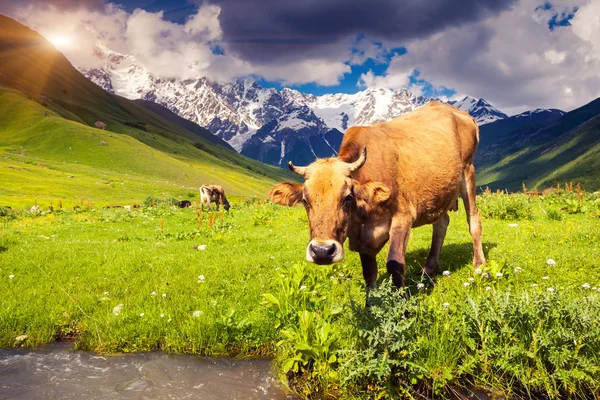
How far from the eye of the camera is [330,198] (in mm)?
5750

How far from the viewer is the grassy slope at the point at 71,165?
6200 cm

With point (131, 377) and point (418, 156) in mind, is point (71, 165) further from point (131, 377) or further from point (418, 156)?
point (418, 156)

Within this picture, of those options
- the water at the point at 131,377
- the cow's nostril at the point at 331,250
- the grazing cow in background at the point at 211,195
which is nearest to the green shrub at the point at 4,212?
the grazing cow in background at the point at 211,195

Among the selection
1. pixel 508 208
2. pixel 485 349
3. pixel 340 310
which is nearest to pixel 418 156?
pixel 340 310

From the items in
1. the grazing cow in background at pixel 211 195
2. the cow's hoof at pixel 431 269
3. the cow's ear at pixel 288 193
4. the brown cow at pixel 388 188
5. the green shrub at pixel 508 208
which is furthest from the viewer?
the grazing cow in background at pixel 211 195

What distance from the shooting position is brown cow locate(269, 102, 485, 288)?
5789mm

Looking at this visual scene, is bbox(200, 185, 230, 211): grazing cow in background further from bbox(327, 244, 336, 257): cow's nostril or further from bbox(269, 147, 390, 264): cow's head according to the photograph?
bbox(327, 244, 336, 257): cow's nostril

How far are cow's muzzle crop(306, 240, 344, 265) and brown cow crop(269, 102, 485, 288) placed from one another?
13 millimetres

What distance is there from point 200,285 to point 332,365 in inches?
187

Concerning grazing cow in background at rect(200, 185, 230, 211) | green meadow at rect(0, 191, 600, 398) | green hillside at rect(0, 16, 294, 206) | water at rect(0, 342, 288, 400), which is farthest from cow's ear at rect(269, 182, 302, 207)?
green hillside at rect(0, 16, 294, 206)

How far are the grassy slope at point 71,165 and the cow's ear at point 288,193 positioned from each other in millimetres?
55513

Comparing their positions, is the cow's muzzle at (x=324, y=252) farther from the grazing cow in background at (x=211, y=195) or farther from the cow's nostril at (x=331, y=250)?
the grazing cow in background at (x=211, y=195)

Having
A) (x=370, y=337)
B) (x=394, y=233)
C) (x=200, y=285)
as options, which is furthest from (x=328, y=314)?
(x=200, y=285)

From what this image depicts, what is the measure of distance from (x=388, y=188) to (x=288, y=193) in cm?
158
